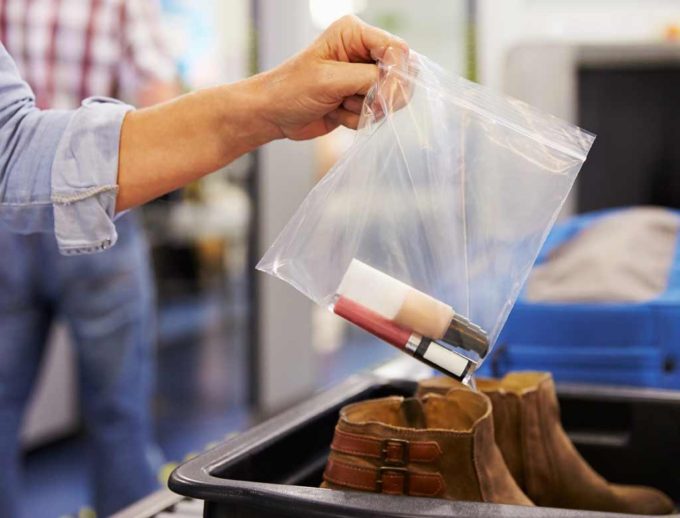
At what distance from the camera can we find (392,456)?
2.16ft

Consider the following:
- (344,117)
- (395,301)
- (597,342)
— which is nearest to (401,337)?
(395,301)

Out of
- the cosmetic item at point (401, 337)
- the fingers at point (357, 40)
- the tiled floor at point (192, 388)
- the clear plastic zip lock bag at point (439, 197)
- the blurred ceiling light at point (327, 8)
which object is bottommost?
the tiled floor at point (192, 388)

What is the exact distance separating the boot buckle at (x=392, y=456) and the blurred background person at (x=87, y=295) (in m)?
1.02

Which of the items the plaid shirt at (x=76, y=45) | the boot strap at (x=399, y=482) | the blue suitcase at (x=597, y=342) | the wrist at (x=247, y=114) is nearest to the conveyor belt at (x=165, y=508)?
the boot strap at (x=399, y=482)

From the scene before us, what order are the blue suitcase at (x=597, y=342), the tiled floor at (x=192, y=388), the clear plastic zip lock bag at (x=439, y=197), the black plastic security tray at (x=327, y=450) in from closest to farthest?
1. the black plastic security tray at (x=327, y=450)
2. the clear plastic zip lock bag at (x=439, y=197)
3. the blue suitcase at (x=597, y=342)
4. the tiled floor at (x=192, y=388)

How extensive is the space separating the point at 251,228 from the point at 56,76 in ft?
5.77

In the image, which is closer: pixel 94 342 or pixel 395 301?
pixel 395 301

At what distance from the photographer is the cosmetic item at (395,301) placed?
0.64 meters

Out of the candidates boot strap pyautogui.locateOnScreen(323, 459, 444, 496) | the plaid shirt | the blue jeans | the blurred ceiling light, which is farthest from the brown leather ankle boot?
the blurred ceiling light

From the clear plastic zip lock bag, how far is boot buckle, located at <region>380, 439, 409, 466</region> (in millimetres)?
103

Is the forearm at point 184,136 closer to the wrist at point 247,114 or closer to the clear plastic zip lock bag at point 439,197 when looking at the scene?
the wrist at point 247,114

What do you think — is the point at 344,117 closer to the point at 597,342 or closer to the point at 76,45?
the point at 597,342

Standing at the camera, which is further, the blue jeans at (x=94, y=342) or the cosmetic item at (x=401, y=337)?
the blue jeans at (x=94, y=342)

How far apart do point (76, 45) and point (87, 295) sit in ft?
1.48
